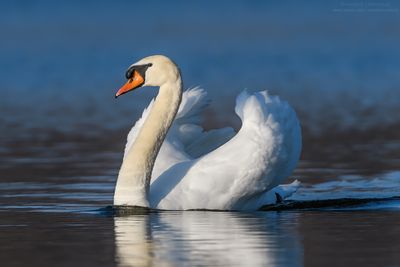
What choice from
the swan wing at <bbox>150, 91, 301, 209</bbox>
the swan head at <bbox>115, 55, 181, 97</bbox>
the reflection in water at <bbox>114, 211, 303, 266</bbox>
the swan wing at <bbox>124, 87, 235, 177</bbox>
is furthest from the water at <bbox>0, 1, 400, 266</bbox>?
the swan head at <bbox>115, 55, 181, 97</bbox>

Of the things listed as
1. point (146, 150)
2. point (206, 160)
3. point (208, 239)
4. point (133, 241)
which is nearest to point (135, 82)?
point (146, 150)

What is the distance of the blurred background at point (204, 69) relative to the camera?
59.8 ft

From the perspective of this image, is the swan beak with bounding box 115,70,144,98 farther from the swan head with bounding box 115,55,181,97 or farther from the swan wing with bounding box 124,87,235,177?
the swan wing with bounding box 124,87,235,177

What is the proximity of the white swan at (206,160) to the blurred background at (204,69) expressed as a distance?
2297 mm

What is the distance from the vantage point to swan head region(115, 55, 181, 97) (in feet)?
42.2

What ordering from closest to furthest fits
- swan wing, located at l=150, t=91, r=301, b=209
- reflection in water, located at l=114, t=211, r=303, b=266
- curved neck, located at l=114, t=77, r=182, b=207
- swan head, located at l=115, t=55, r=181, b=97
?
reflection in water, located at l=114, t=211, r=303, b=266, swan wing, located at l=150, t=91, r=301, b=209, curved neck, located at l=114, t=77, r=182, b=207, swan head, located at l=115, t=55, r=181, b=97

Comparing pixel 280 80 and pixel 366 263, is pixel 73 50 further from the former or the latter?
pixel 366 263

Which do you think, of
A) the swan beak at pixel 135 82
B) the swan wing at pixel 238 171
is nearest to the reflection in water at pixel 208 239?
the swan wing at pixel 238 171

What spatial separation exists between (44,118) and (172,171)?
1118cm

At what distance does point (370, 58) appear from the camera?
4034cm

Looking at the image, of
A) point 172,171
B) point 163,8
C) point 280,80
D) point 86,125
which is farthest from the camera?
point 163,8

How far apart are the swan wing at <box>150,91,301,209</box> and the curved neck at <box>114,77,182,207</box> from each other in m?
0.18

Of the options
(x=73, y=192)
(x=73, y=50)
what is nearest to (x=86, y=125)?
(x=73, y=192)

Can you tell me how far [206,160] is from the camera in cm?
1256
